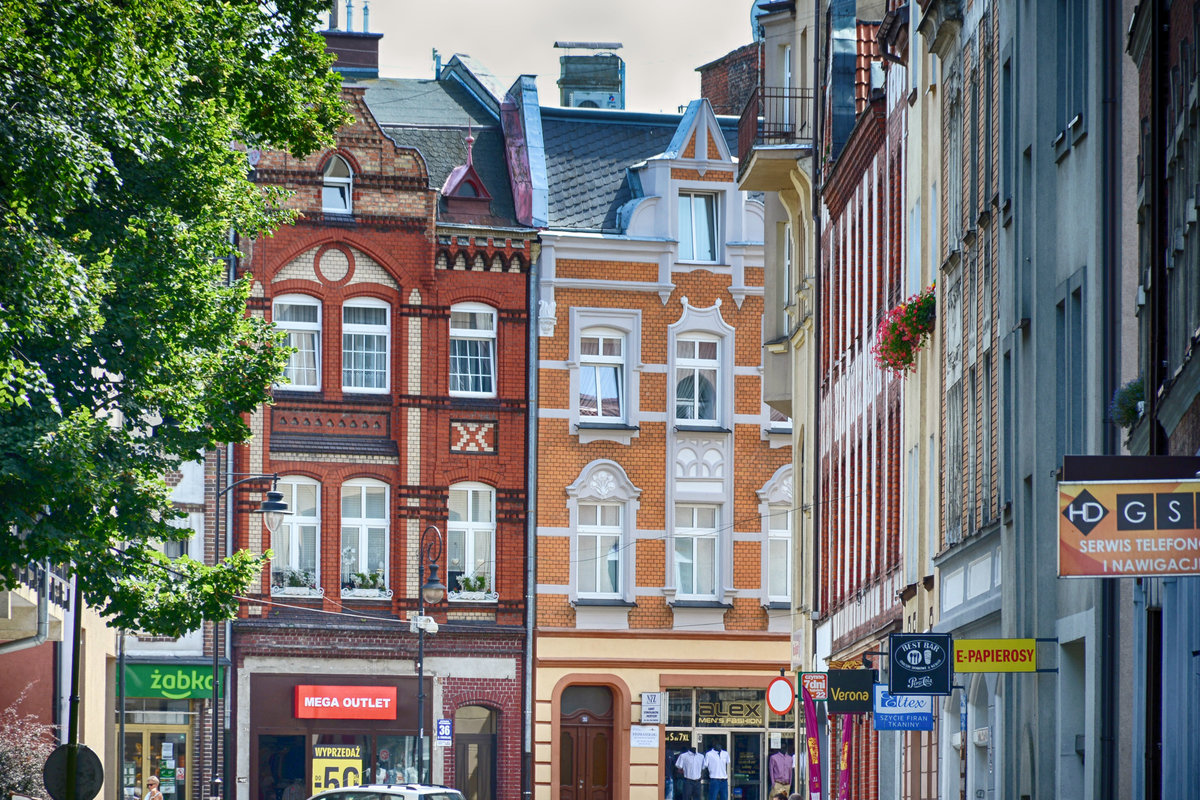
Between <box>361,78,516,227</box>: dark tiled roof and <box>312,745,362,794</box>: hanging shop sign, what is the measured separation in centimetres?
1179

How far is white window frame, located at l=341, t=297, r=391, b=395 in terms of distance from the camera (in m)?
45.8

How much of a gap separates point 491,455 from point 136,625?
2499 centimetres

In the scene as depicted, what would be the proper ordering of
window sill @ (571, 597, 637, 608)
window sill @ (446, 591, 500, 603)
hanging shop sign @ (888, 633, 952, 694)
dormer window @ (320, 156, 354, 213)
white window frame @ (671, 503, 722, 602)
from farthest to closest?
white window frame @ (671, 503, 722, 602), window sill @ (571, 597, 637, 608), dormer window @ (320, 156, 354, 213), window sill @ (446, 591, 500, 603), hanging shop sign @ (888, 633, 952, 694)

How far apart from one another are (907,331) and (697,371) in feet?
68.4

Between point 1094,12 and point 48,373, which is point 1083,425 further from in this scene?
point 48,373

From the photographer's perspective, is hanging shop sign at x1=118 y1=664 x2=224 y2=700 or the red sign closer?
hanging shop sign at x1=118 y1=664 x2=224 y2=700

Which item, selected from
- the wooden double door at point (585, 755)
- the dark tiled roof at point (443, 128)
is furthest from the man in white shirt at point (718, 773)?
the dark tiled roof at point (443, 128)

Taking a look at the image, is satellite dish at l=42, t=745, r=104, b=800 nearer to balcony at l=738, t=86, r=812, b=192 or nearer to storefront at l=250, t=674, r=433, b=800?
balcony at l=738, t=86, r=812, b=192

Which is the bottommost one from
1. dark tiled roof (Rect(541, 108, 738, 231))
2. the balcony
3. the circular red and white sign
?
the circular red and white sign

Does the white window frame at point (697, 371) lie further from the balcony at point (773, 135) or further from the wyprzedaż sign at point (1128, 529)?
the wyprzedaż sign at point (1128, 529)

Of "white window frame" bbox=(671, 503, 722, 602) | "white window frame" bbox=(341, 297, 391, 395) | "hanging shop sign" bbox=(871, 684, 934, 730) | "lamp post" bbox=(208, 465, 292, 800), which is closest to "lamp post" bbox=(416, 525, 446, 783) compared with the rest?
"lamp post" bbox=(208, 465, 292, 800)

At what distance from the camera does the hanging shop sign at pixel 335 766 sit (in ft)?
146

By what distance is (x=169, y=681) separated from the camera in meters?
43.8

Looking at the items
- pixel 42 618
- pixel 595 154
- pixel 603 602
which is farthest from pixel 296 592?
pixel 42 618
